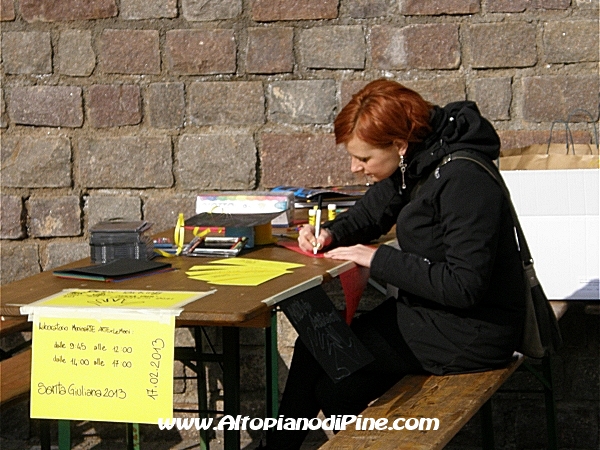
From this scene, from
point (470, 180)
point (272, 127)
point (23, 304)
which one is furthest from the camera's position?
point (272, 127)

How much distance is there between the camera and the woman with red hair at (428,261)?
287cm

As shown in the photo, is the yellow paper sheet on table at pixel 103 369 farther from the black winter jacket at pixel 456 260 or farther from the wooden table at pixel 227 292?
the black winter jacket at pixel 456 260

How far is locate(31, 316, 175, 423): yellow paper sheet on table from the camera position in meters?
2.39

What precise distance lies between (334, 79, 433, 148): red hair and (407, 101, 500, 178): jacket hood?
0.12 ft

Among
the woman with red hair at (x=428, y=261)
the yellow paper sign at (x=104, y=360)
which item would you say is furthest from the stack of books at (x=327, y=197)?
the yellow paper sign at (x=104, y=360)

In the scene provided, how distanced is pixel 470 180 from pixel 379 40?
1630 millimetres

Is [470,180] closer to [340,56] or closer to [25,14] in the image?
[340,56]

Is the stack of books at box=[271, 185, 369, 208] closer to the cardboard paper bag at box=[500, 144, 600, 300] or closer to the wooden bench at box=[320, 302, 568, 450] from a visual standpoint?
the cardboard paper bag at box=[500, 144, 600, 300]

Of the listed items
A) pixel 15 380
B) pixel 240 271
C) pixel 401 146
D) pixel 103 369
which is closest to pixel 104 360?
pixel 103 369

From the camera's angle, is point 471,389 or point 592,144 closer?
point 471,389

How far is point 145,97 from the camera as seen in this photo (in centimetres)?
452

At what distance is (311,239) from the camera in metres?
3.35

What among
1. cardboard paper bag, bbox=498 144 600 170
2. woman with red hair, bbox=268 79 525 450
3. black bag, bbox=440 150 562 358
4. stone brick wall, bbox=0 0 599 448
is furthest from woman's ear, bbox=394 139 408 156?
stone brick wall, bbox=0 0 599 448

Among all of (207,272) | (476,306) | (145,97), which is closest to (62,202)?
(145,97)
